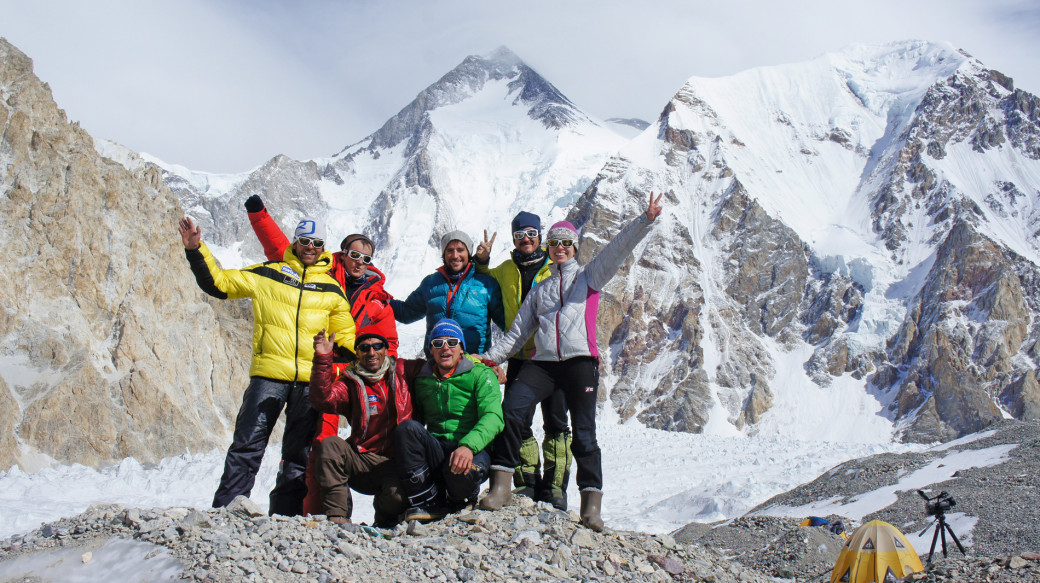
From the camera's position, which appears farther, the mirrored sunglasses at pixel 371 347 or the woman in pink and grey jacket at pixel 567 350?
the woman in pink and grey jacket at pixel 567 350

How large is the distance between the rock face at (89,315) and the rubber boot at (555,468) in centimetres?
3250

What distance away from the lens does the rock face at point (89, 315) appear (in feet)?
112

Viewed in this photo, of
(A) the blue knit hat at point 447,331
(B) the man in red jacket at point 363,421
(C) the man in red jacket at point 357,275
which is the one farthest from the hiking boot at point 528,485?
(C) the man in red jacket at point 357,275

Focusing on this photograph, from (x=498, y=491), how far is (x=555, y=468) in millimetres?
811

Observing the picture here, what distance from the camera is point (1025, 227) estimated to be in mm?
129250

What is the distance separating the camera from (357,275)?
7.50 metres

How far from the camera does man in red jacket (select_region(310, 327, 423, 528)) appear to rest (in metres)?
6.15

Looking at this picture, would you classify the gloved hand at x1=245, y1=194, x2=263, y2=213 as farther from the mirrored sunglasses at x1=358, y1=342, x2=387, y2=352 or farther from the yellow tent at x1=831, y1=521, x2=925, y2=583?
the yellow tent at x1=831, y1=521, x2=925, y2=583

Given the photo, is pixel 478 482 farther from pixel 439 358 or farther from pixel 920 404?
pixel 920 404

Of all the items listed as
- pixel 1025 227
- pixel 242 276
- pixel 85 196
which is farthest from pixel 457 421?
pixel 1025 227

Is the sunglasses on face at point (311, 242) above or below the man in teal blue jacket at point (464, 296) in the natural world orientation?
above

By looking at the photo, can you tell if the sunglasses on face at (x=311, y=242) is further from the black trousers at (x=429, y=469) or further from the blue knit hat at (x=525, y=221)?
the black trousers at (x=429, y=469)

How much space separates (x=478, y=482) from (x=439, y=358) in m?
1.06

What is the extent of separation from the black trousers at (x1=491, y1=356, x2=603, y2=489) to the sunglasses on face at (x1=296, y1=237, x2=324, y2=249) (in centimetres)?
216
